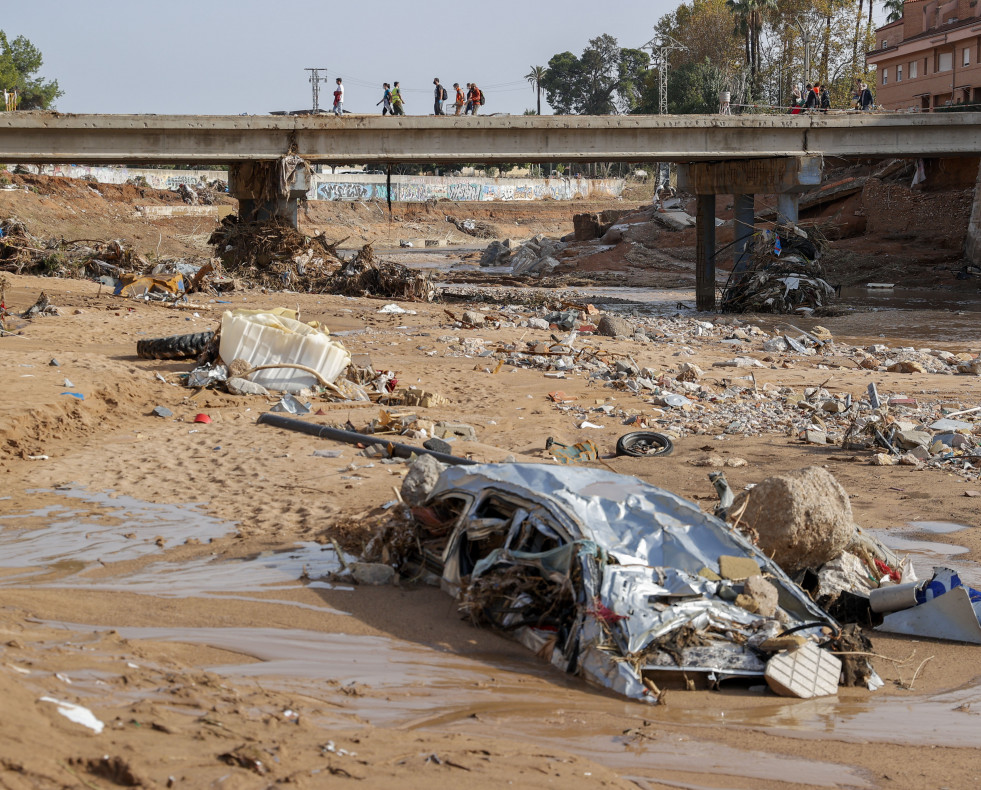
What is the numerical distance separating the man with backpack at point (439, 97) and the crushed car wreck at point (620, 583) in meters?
25.0

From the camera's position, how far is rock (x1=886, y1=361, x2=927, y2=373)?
16703 mm

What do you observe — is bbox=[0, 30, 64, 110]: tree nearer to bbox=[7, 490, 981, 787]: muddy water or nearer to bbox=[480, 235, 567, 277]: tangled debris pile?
bbox=[480, 235, 567, 277]: tangled debris pile

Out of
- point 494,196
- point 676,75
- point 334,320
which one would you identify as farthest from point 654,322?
point 676,75

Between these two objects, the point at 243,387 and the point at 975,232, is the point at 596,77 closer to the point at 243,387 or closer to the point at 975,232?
the point at 975,232

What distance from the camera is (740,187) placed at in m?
29.6

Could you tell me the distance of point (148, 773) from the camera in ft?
11.6

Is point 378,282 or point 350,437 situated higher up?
point 378,282

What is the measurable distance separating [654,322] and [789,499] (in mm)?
17740

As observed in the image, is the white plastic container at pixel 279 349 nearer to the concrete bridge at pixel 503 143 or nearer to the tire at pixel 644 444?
the tire at pixel 644 444

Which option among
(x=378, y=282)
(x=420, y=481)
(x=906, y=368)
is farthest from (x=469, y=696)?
(x=378, y=282)

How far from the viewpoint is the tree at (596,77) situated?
10712 cm

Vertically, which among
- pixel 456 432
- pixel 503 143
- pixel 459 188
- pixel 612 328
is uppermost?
pixel 459 188

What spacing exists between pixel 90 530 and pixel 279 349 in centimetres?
599

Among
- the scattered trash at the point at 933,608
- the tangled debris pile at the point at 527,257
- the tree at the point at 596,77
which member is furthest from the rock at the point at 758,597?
the tree at the point at 596,77
